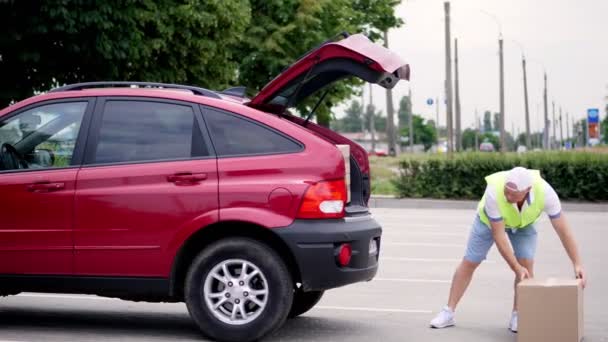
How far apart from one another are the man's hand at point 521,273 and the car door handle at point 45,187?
10.7ft

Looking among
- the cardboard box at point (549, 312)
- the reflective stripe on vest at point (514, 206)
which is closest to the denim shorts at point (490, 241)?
the reflective stripe on vest at point (514, 206)

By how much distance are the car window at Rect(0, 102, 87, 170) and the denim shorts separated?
9.96 ft

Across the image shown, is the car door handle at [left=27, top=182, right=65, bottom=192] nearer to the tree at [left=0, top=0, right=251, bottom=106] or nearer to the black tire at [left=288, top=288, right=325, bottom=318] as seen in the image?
the black tire at [left=288, top=288, right=325, bottom=318]

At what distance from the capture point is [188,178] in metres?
7.98

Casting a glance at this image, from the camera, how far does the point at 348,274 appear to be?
787cm

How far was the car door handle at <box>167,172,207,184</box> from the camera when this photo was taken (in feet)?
26.2

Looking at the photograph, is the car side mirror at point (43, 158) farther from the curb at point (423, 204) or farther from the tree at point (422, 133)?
the tree at point (422, 133)

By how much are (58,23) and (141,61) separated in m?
4.65

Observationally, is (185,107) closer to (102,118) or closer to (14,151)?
(102,118)

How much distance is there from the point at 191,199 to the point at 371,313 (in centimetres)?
244

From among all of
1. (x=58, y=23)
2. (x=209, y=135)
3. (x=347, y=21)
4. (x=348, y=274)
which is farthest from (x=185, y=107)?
(x=347, y=21)

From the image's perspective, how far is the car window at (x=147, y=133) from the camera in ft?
26.8

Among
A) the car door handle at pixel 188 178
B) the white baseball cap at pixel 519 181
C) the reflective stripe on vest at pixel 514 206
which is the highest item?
the car door handle at pixel 188 178

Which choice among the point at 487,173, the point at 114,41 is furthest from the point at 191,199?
the point at 487,173
